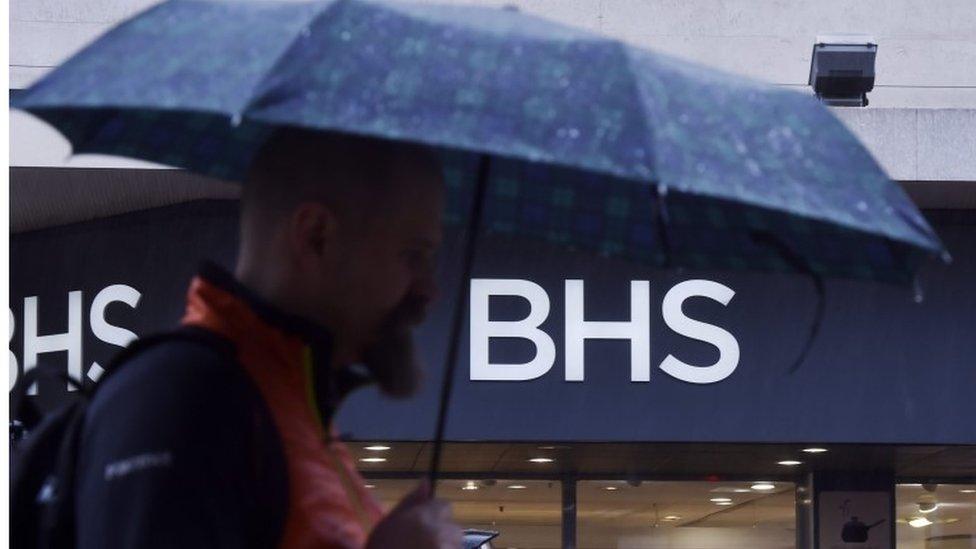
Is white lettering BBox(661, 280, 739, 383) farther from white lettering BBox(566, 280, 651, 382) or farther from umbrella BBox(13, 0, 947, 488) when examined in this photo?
umbrella BBox(13, 0, 947, 488)

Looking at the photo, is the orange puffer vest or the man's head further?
the man's head

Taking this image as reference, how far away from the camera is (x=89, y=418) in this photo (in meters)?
1.98

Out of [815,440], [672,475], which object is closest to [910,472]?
[672,475]

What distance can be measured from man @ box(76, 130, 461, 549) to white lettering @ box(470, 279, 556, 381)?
924 centimetres

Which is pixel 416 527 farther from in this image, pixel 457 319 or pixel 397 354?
pixel 457 319

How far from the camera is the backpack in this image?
77.5 inches

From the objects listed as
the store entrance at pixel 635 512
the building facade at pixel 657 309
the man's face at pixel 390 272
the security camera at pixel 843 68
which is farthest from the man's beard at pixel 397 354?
the store entrance at pixel 635 512

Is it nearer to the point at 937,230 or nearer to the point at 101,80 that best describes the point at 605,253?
the point at 101,80

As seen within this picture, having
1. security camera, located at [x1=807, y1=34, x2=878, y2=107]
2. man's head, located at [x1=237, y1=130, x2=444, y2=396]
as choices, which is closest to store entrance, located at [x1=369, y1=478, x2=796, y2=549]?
security camera, located at [x1=807, y1=34, x2=878, y2=107]

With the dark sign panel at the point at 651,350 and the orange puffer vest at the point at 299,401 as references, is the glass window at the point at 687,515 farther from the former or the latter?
the orange puffer vest at the point at 299,401

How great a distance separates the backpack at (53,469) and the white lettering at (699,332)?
9.82m

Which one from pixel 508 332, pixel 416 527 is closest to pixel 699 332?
pixel 508 332

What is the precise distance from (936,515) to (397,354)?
13823mm

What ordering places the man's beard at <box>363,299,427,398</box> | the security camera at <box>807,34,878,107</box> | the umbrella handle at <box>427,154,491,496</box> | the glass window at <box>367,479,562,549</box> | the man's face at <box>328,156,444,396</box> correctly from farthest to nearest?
1. the glass window at <box>367,479,562,549</box>
2. the security camera at <box>807,34,878,107</box>
3. the umbrella handle at <box>427,154,491,496</box>
4. the man's beard at <box>363,299,427,398</box>
5. the man's face at <box>328,156,444,396</box>
